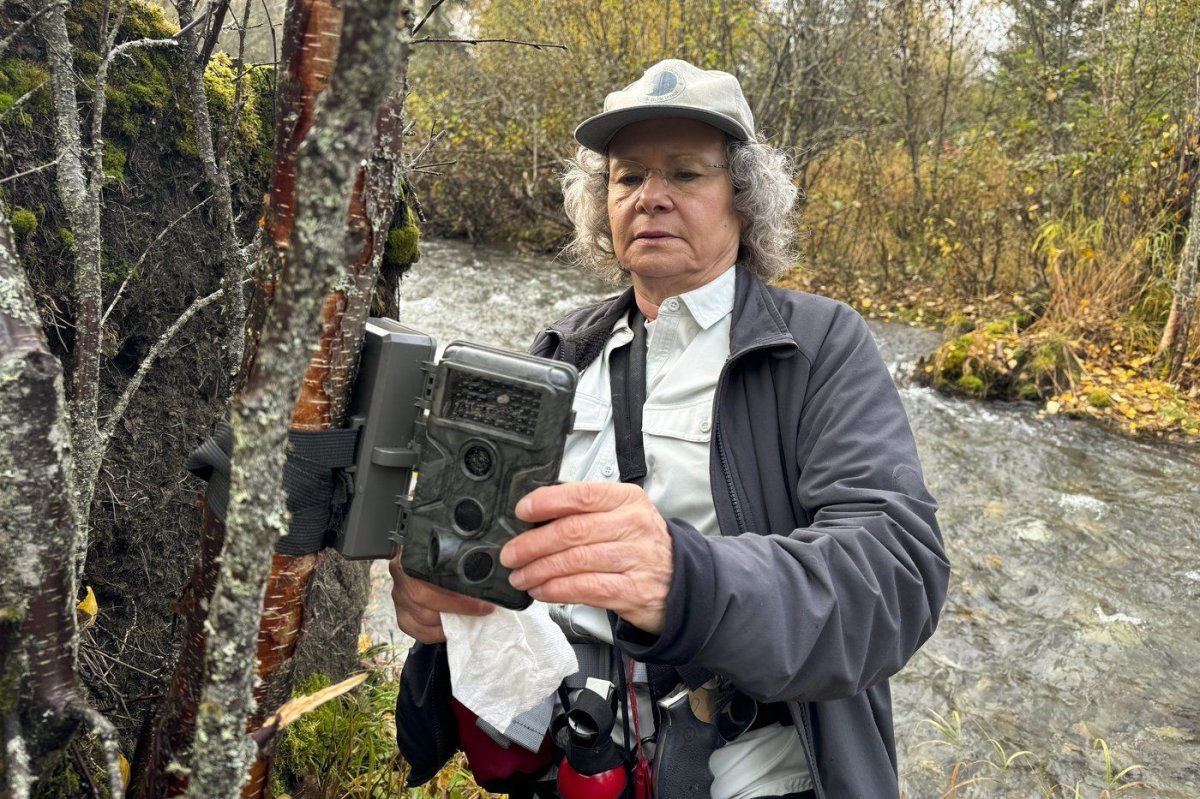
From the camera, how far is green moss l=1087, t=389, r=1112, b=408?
20.2 feet

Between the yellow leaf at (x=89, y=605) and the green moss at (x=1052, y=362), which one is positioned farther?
the green moss at (x=1052, y=362)

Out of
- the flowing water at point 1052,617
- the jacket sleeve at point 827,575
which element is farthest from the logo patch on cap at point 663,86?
the flowing water at point 1052,617

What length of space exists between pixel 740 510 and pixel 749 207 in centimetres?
90

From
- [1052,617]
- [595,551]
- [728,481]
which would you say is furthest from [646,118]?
[1052,617]

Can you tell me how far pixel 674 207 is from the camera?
2.12 meters

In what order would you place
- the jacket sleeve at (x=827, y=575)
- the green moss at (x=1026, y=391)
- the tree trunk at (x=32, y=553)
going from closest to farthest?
the tree trunk at (x=32, y=553) → the jacket sleeve at (x=827, y=575) → the green moss at (x=1026, y=391)

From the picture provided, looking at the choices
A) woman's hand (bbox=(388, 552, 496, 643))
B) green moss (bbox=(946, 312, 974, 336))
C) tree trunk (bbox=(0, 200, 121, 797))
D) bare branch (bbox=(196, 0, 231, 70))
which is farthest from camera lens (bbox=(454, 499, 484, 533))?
green moss (bbox=(946, 312, 974, 336))

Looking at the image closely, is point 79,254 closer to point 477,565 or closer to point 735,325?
point 477,565

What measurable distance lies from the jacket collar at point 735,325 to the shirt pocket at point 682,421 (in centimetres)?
14

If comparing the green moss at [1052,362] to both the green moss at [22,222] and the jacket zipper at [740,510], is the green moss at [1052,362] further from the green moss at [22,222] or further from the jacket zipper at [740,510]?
the green moss at [22,222]

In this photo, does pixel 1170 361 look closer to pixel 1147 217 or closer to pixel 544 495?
pixel 1147 217

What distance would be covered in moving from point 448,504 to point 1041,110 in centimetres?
915

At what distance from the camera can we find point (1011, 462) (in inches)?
218

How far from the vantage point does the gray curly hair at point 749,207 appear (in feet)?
7.20
